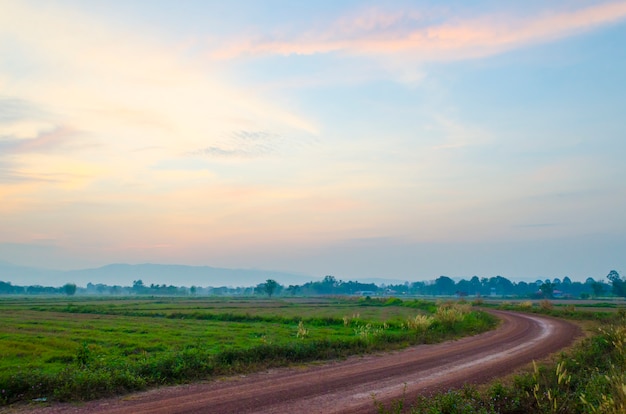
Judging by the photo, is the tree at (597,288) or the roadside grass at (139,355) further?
the tree at (597,288)

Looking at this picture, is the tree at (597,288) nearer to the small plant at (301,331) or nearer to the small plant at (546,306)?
the small plant at (546,306)

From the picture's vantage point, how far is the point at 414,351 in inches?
908

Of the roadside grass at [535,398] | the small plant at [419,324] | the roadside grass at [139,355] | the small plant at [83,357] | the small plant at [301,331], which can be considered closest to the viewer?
the roadside grass at [535,398]

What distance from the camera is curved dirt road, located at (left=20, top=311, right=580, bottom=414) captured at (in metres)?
11.4

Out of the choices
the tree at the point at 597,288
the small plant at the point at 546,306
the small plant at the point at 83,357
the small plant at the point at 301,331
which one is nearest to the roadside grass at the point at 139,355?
the small plant at the point at 83,357

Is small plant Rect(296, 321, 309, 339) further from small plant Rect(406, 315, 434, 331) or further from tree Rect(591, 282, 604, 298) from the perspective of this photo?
tree Rect(591, 282, 604, 298)

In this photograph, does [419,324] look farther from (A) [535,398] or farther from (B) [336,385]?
(A) [535,398]

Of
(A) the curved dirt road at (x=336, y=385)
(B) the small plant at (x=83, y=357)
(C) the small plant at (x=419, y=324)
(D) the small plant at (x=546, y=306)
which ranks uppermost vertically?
(B) the small plant at (x=83, y=357)

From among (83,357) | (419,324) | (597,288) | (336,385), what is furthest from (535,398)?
(597,288)

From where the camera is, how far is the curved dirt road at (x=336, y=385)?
11.4 meters

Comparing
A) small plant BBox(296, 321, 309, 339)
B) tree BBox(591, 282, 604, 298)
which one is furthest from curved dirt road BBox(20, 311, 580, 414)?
tree BBox(591, 282, 604, 298)

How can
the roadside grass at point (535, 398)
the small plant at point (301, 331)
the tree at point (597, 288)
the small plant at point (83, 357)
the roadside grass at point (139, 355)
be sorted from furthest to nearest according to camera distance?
the tree at point (597, 288), the small plant at point (301, 331), the small plant at point (83, 357), the roadside grass at point (139, 355), the roadside grass at point (535, 398)

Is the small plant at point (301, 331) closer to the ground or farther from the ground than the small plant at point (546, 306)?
farther from the ground

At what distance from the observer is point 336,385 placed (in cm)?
1429
